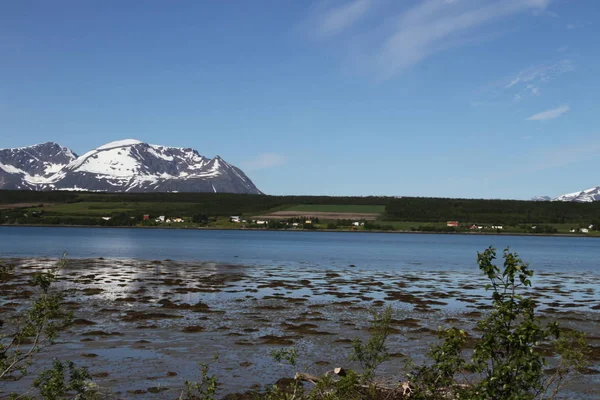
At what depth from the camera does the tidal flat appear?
21.5 m

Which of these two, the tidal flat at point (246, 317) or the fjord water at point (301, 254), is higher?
the tidal flat at point (246, 317)

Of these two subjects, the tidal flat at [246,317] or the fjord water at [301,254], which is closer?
the tidal flat at [246,317]

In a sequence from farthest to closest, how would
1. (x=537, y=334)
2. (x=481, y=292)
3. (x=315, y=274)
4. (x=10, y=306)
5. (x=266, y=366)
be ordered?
(x=315, y=274) → (x=481, y=292) → (x=10, y=306) → (x=266, y=366) → (x=537, y=334)

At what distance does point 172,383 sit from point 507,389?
1333cm

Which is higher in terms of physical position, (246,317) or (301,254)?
(246,317)

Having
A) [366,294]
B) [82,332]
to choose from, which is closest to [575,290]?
[366,294]

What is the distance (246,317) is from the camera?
109 ft

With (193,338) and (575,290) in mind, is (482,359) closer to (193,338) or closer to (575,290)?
(193,338)

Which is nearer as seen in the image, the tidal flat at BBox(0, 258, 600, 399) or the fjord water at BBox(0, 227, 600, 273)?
the tidal flat at BBox(0, 258, 600, 399)

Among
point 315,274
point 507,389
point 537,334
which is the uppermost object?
point 537,334

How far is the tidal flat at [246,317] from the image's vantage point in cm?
2153

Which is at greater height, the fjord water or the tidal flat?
the tidal flat

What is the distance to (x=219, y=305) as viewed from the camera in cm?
3800

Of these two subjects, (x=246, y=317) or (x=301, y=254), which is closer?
(x=246, y=317)
